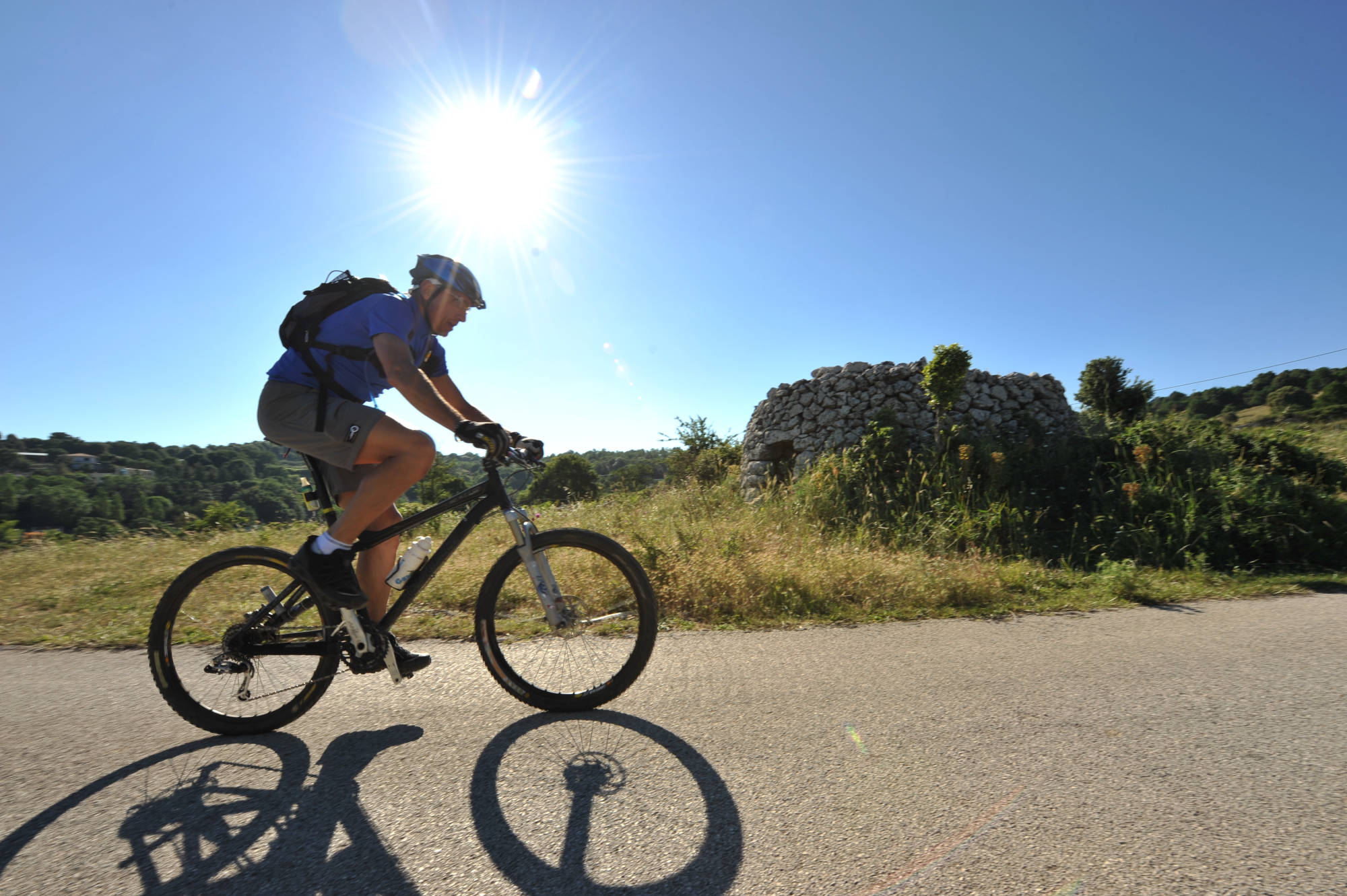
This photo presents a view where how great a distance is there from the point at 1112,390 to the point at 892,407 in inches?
281

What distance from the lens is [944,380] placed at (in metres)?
9.98

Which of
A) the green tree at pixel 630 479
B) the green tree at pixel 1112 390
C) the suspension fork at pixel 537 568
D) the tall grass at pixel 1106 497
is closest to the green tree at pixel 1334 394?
the green tree at pixel 1112 390

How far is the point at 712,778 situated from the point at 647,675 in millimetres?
1109

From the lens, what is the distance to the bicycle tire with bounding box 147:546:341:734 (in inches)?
103

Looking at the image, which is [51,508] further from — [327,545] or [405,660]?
[405,660]

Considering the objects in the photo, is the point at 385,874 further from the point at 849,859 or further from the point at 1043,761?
the point at 1043,761

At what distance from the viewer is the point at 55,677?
329 centimetres

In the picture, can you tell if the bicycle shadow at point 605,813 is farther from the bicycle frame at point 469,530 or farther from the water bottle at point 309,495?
the water bottle at point 309,495

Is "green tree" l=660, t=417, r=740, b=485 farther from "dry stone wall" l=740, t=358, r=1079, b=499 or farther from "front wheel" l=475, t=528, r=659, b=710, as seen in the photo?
"front wheel" l=475, t=528, r=659, b=710

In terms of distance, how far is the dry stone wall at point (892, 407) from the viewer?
34.4 feet

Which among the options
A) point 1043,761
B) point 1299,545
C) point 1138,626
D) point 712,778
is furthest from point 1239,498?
point 712,778

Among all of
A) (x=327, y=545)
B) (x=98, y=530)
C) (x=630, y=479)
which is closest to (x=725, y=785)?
(x=327, y=545)

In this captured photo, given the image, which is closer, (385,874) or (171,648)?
(385,874)

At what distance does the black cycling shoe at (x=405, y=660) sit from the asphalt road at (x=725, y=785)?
0.62 feet
